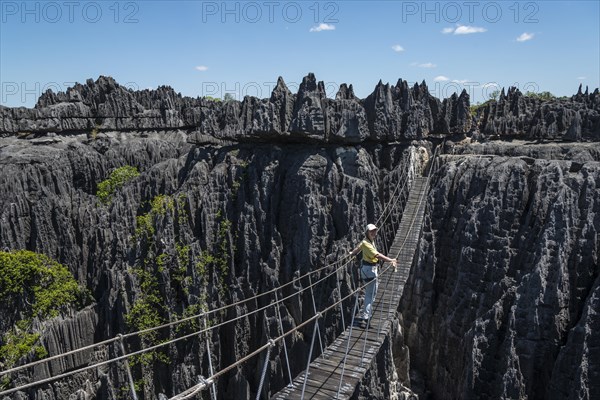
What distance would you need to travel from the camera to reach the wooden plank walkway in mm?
7720

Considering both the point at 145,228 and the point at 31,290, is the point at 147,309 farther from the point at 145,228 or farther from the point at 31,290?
the point at 31,290

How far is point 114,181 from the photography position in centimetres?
2784

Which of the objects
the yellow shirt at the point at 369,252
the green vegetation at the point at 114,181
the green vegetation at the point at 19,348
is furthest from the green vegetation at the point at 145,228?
the yellow shirt at the point at 369,252

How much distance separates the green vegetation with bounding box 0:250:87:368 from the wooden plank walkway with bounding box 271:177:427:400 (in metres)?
15.8

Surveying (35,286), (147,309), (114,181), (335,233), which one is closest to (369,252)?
(335,233)

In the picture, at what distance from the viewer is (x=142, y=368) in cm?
1792

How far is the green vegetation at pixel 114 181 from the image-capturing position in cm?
2727

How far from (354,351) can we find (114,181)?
76.4ft

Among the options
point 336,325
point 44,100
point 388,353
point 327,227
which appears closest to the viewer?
point 388,353

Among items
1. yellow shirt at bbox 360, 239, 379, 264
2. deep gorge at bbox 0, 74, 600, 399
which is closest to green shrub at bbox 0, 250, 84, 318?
deep gorge at bbox 0, 74, 600, 399

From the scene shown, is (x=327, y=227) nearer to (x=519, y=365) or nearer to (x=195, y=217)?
(x=195, y=217)

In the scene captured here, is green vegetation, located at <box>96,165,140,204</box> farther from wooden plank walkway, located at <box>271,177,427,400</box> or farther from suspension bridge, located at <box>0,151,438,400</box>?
wooden plank walkway, located at <box>271,177,427,400</box>

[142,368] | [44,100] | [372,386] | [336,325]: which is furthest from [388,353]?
[44,100]

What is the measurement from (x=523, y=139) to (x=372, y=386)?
10739 millimetres
